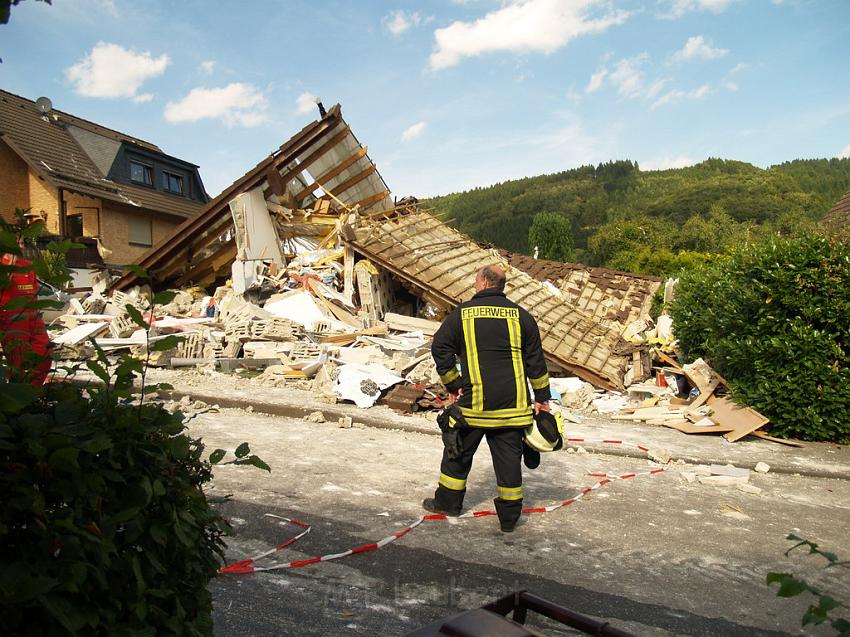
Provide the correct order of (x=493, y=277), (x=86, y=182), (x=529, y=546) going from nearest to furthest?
(x=529, y=546), (x=493, y=277), (x=86, y=182)

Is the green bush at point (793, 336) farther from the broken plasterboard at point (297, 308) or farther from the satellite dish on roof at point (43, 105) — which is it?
the satellite dish on roof at point (43, 105)

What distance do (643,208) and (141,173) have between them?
189ft

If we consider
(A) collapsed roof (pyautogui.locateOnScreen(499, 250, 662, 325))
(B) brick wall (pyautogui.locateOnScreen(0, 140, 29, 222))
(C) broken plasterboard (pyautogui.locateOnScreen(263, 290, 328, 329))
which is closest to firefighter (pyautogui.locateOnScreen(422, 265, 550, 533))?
(C) broken plasterboard (pyautogui.locateOnScreen(263, 290, 328, 329))

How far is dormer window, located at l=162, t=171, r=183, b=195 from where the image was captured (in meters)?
27.0

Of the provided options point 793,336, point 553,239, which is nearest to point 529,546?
point 793,336

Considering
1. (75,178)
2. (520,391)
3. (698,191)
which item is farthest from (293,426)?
(698,191)

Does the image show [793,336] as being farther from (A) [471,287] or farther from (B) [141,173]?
(B) [141,173]

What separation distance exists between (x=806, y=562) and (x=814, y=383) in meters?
4.01

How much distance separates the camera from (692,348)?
10578 mm

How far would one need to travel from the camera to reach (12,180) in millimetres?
21594

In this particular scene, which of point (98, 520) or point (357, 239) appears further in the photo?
point (357, 239)

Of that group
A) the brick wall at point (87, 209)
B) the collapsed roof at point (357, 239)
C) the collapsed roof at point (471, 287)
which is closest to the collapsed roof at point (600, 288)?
the collapsed roof at point (357, 239)

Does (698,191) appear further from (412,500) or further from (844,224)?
(412,500)

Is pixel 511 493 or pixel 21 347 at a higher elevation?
pixel 21 347
